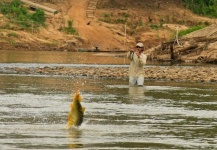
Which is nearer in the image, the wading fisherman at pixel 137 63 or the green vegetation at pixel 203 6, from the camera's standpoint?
the wading fisherman at pixel 137 63

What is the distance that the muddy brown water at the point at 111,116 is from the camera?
15289 millimetres

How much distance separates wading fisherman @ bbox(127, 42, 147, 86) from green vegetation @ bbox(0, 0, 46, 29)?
121 feet

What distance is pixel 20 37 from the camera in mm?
61688

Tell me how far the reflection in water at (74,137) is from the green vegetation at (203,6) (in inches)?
2337

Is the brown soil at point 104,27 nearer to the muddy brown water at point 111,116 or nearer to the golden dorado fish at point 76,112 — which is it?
the muddy brown water at point 111,116

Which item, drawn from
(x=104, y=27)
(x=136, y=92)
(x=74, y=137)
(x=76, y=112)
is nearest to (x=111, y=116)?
(x=76, y=112)

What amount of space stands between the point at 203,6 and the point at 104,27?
11.8 m

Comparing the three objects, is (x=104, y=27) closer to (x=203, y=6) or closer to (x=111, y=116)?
(x=203, y=6)

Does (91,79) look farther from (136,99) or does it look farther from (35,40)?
(35,40)

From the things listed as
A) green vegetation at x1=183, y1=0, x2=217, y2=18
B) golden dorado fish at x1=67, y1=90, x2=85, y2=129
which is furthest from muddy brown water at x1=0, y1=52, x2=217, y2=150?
green vegetation at x1=183, y1=0, x2=217, y2=18

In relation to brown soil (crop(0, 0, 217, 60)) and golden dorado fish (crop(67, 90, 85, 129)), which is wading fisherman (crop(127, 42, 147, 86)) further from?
brown soil (crop(0, 0, 217, 60))

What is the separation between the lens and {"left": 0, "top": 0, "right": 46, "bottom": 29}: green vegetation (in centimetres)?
6438

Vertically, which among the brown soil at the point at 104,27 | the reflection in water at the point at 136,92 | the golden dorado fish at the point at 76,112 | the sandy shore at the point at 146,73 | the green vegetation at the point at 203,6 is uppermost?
the green vegetation at the point at 203,6

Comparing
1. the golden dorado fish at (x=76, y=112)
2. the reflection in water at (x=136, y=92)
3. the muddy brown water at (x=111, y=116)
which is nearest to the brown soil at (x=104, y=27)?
the muddy brown water at (x=111, y=116)
